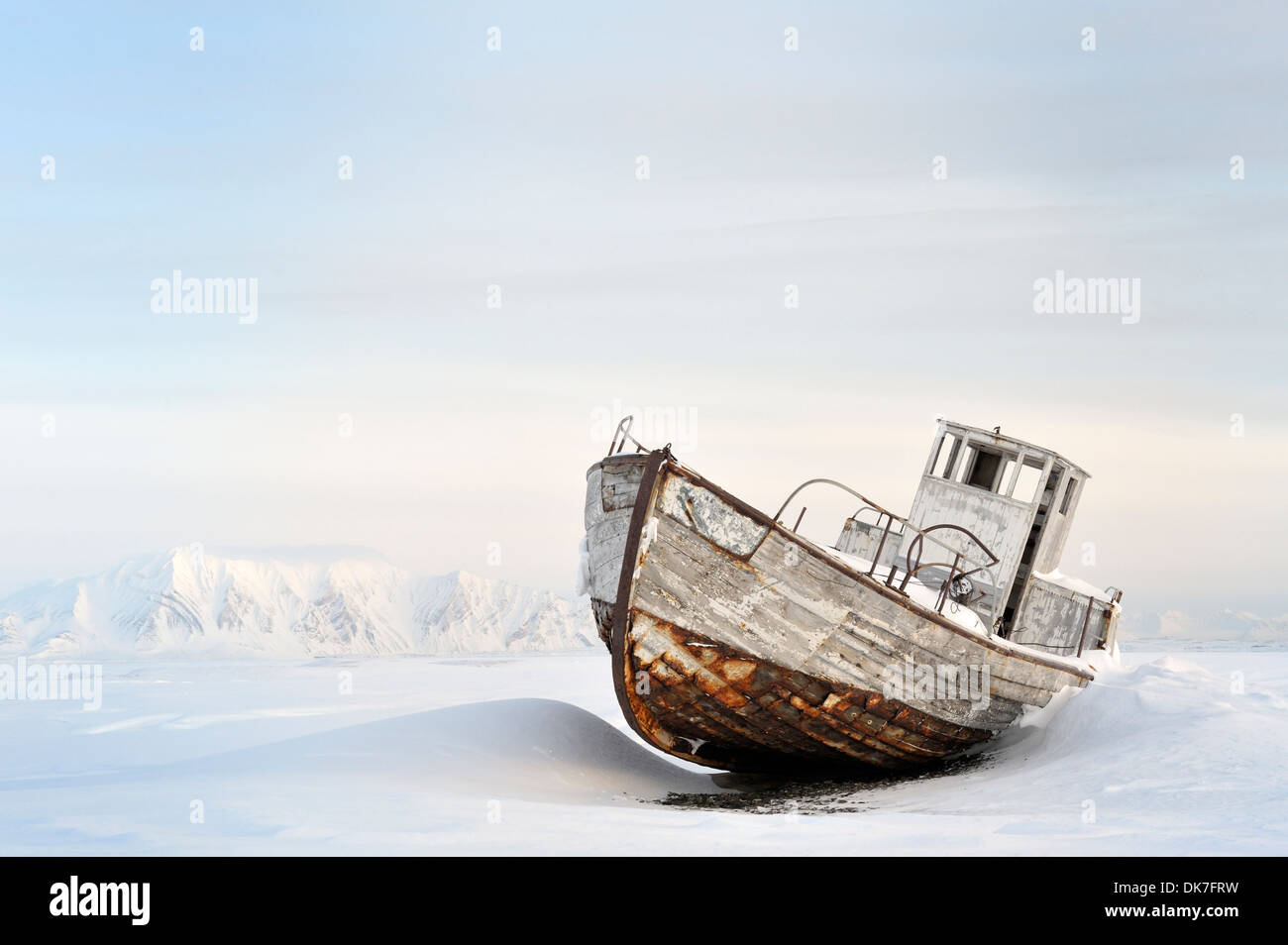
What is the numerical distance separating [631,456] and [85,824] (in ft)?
16.7

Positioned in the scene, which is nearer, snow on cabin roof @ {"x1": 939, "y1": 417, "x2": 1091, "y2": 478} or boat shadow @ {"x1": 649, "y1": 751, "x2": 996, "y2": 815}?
boat shadow @ {"x1": 649, "y1": 751, "x2": 996, "y2": 815}

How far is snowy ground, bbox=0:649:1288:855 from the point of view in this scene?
6.36m

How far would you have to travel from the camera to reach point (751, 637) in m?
9.45

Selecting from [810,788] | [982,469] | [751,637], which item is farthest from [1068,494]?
[751,637]

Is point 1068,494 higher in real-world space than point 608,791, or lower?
higher

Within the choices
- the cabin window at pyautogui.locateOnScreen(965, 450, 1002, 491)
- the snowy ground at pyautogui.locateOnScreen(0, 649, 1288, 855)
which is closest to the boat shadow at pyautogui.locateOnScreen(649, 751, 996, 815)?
the snowy ground at pyautogui.locateOnScreen(0, 649, 1288, 855)

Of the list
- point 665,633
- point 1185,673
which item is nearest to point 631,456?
point 665,633

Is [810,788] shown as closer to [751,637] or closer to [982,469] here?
[751,637]

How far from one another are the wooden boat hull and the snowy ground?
1.95 feet

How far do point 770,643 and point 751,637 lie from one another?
18 centimetres

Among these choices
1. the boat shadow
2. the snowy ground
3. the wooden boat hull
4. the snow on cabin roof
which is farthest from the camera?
the snow on cabin roof

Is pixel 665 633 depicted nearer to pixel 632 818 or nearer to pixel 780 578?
pixel 780 578

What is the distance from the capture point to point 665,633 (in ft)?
31.0

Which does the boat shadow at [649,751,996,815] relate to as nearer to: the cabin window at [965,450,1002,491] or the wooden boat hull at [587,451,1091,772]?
the wooden boat hull at [587,451,1091,772]
